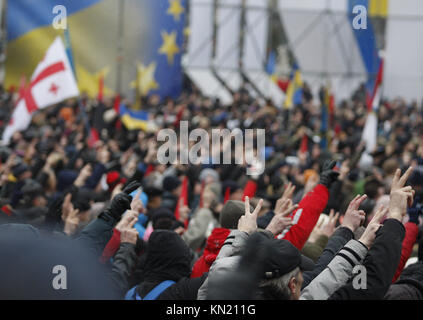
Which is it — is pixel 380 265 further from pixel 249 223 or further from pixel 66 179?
pixel 66 179

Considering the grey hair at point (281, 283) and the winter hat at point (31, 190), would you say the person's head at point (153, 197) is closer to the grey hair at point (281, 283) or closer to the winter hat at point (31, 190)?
the winter hat at point (31, 190)

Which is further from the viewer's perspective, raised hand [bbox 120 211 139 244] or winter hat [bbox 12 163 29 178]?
winter hat [bbox 12 163 29 178]

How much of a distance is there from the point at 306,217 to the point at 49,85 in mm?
5864

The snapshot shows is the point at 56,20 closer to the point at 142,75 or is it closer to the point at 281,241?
the point at 281,241

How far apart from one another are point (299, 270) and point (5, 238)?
107 centimetres

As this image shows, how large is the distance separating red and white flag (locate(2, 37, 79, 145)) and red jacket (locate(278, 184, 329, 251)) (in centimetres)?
545

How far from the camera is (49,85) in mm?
8578

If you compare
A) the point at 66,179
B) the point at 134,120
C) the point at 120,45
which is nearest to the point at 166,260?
the point at 66,179

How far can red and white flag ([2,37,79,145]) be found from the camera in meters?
8.50

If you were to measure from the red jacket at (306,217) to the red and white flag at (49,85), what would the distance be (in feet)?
17.9

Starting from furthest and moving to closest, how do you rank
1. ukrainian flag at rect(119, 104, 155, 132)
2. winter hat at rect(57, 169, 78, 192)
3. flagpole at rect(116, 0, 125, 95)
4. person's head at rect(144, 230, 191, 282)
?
1. flagpole at rect(116, 0, 125, 95)
2. ukrainian flag at rect(119, 104, 155, 132)
3. winter hat at rect(57, 169, 78, 192)
4. person's head at rect(144, 230, 191, 282)

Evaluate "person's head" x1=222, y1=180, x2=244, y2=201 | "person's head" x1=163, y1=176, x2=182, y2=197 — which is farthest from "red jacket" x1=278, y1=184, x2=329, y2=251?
"person's head" x1=163, y1=176, x2=182, y2=197

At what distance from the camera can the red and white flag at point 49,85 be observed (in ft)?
27.9

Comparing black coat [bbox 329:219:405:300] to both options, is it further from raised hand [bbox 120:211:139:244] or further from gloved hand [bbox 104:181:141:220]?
raised hand [bbox 120:211:139:244]
